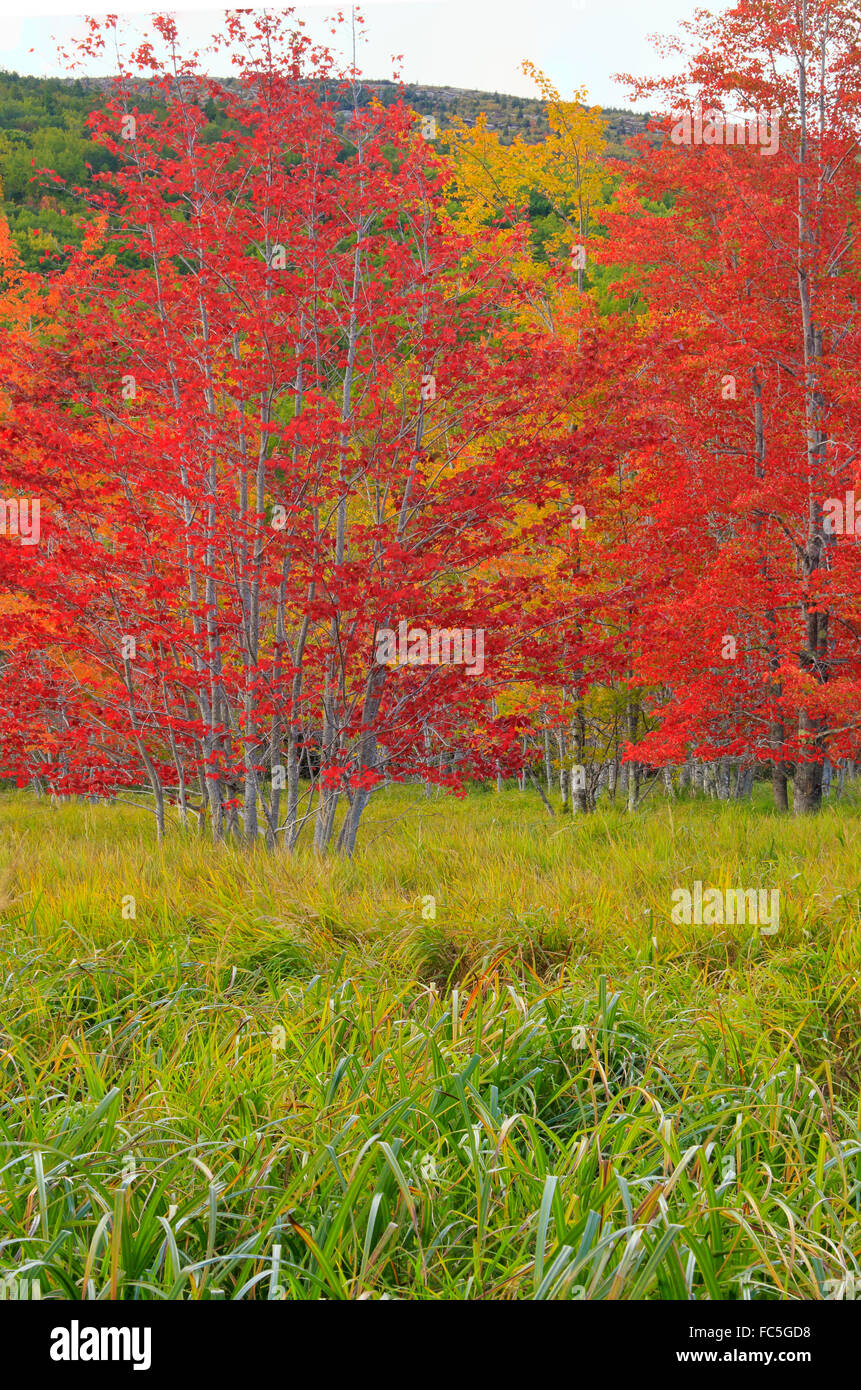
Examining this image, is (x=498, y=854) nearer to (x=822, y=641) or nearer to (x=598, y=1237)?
(x=598, y=1237)

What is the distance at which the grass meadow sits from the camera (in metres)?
2.17

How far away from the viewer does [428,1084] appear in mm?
2738

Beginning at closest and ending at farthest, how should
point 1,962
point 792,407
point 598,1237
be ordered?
1. point 598,1237
2. point 1,962
3. point 792,407

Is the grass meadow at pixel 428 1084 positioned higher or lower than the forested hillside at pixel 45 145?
lower

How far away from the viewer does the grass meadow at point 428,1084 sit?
2.17 meters

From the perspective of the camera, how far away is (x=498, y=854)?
6.13m

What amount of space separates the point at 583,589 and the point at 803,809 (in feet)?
11.5

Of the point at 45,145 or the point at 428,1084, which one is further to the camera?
the point at 45,145

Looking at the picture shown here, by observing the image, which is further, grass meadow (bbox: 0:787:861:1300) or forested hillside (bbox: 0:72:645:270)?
forested hillside (bbox: 0:72:645:270)

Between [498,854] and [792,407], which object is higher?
[792,407]

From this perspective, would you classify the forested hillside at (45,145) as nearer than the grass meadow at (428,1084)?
No

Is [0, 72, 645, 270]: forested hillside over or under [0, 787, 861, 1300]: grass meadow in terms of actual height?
over

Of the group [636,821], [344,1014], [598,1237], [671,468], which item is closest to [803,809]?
[636,821]
